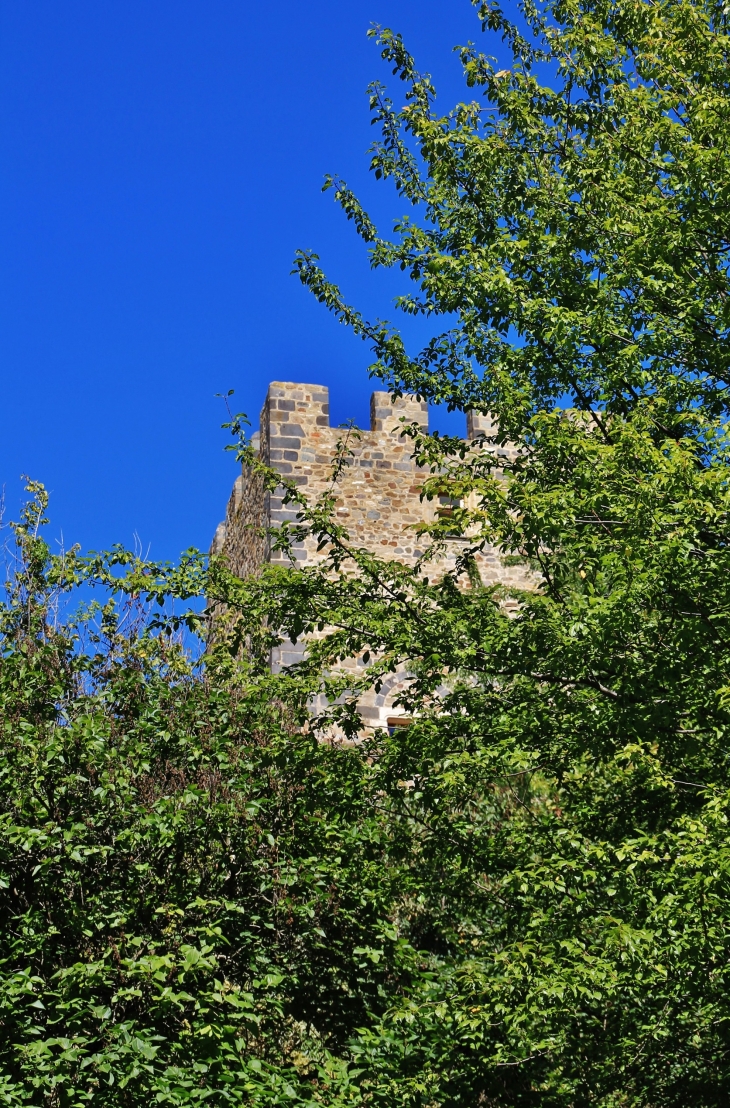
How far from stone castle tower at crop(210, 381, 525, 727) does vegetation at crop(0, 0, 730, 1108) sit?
515 centimetres

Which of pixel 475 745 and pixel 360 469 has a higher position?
pixel 360 469

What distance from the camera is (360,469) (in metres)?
14.1

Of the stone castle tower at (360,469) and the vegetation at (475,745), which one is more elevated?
the stone castle tower at (360,469)

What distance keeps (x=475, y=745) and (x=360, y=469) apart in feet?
24.4

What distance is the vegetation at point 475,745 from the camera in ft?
19.2

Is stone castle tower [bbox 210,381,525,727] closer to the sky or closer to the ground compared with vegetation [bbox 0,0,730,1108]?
closer to the sky

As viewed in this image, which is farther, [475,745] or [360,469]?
[360,469]

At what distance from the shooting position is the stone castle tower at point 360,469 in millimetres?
13992

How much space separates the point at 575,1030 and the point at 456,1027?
0.71 m

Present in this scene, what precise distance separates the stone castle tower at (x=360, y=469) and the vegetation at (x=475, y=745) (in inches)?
203

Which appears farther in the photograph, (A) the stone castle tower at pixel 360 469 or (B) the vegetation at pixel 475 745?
(A) the stone castle tower at pixel 360 469

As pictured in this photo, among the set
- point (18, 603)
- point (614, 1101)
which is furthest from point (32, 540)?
point (614, 1101)

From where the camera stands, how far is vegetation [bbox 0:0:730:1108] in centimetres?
584

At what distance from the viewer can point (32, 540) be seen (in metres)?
7.65
